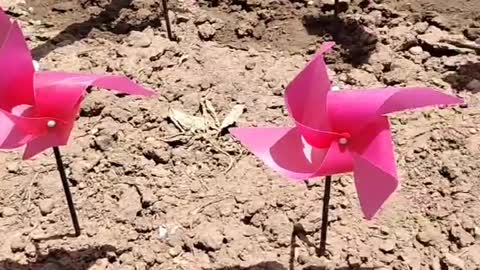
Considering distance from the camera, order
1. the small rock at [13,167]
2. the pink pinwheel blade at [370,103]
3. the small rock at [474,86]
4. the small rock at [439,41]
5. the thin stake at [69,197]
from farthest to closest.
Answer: the small rock at [439,41] → the small rock at [474,86] → the small rock at [13,167] → the thin stake at [69,197] → the pink pinwheel blade at [370,103]

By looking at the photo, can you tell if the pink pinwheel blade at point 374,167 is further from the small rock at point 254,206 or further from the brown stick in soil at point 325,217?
the small rock at point 254,206

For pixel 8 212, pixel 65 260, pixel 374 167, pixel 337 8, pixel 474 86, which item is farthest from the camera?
pixel 337 8

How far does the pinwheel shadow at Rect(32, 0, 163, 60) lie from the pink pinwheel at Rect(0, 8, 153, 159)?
75 centimetres

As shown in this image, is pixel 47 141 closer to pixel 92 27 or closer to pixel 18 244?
pixel 18 244

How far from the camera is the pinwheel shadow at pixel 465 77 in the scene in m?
2.26

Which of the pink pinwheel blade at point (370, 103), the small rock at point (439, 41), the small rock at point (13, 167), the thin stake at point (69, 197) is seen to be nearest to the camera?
the pink pinwheel blade at point (370, 103)

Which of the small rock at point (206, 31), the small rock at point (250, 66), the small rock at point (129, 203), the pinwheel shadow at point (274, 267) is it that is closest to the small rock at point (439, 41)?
the small rock at point (250, 66)

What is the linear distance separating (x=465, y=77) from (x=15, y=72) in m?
1.18

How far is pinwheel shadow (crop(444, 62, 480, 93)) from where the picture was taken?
7.41 ft

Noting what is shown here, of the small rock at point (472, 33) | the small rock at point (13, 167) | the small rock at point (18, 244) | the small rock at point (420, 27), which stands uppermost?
the small rock at point (420, 27)

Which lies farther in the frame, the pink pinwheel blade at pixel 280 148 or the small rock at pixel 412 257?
the small rock at pixel 412 257

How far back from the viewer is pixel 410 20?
248 cm

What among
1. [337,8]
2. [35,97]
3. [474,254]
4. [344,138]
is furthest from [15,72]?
[337,8]

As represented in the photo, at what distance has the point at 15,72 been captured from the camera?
167cm
